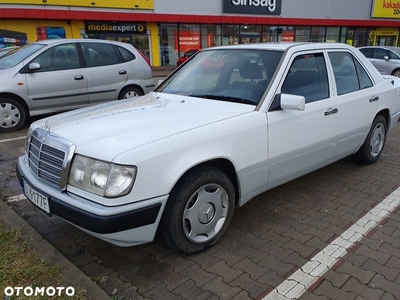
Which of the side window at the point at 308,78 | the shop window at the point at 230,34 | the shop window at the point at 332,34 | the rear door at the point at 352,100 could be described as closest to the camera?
the side window at the point at 308,78

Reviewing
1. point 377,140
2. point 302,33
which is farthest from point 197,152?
point 302,33

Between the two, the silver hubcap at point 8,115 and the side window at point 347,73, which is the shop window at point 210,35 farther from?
the side window at point 347,73

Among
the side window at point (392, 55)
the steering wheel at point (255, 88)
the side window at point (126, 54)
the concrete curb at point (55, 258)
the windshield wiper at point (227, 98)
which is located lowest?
the concrete curb at point (55, 258)

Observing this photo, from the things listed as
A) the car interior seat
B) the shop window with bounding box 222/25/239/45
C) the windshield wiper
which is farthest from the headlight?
the shop window with bounding box 222/25/239/45

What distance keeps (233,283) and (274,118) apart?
1.46 metres

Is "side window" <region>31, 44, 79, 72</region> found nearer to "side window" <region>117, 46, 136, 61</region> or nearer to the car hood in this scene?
"side window" <region>117, 46, 136, 61</region>

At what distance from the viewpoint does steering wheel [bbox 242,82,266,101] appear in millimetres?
3226

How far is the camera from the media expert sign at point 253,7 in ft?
74.9

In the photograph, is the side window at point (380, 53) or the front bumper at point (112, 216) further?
the side window at point (380, 53)

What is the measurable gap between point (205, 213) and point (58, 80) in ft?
17.3

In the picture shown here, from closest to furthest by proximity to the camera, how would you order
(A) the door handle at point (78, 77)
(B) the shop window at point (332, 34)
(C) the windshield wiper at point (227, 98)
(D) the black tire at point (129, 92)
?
(C) the windshield wiper at point (227, 98), (A) the door handle at point (78, 77), (D) the black tire at point (129, 92), (B) the shop window at point (332, 34)

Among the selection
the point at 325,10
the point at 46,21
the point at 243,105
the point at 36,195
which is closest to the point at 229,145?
the point at 243,105

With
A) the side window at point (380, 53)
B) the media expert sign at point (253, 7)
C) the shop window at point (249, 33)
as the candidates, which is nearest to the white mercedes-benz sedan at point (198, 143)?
the side window at point (380, 53)

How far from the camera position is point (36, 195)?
2.70 m
